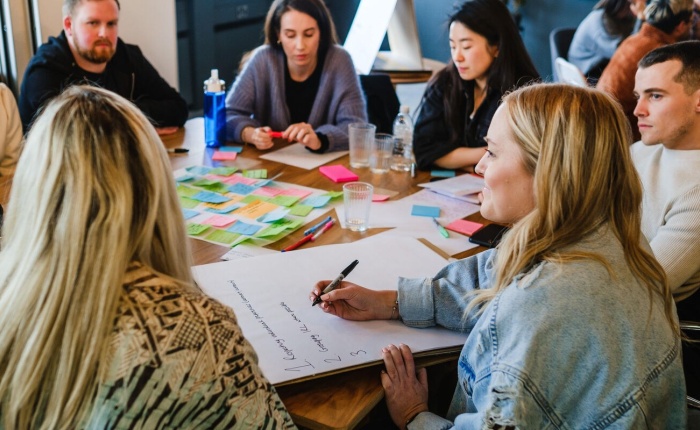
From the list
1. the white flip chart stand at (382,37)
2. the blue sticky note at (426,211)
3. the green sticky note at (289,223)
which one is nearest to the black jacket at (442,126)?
the blue sticky note at (426,211)

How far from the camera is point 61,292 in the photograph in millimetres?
865

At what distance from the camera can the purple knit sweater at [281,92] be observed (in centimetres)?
278

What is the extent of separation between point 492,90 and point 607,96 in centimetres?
129

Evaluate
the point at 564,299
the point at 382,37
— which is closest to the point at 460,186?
the point at 564,299

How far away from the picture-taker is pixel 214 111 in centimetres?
246

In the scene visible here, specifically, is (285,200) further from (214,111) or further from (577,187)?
(577,187)

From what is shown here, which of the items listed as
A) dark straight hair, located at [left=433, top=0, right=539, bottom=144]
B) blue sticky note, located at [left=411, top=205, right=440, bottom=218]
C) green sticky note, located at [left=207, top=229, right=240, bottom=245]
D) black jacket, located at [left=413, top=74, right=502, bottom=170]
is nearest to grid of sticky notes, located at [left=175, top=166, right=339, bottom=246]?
green sticky note, located at [left=207, top=229, right=240, bottom=245]

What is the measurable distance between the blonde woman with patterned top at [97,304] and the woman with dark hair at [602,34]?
12.2 ft

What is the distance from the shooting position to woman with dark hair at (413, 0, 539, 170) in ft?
8.07

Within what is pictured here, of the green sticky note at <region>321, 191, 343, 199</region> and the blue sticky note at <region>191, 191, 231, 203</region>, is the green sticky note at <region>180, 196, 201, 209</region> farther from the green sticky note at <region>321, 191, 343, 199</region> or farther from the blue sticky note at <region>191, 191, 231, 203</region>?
the green sticky note at <region>321, 191, 343, 199</region>

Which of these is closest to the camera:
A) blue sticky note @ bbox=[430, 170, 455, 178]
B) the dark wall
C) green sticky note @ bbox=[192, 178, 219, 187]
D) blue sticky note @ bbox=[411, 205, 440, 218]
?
blue sticky note @ bbox=[411, 205, 440, 218]

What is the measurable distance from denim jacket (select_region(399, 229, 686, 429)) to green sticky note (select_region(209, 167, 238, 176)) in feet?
4.11

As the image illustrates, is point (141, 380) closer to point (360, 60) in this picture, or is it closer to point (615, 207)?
point (615, 207)

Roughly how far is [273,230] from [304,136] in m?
0.71
